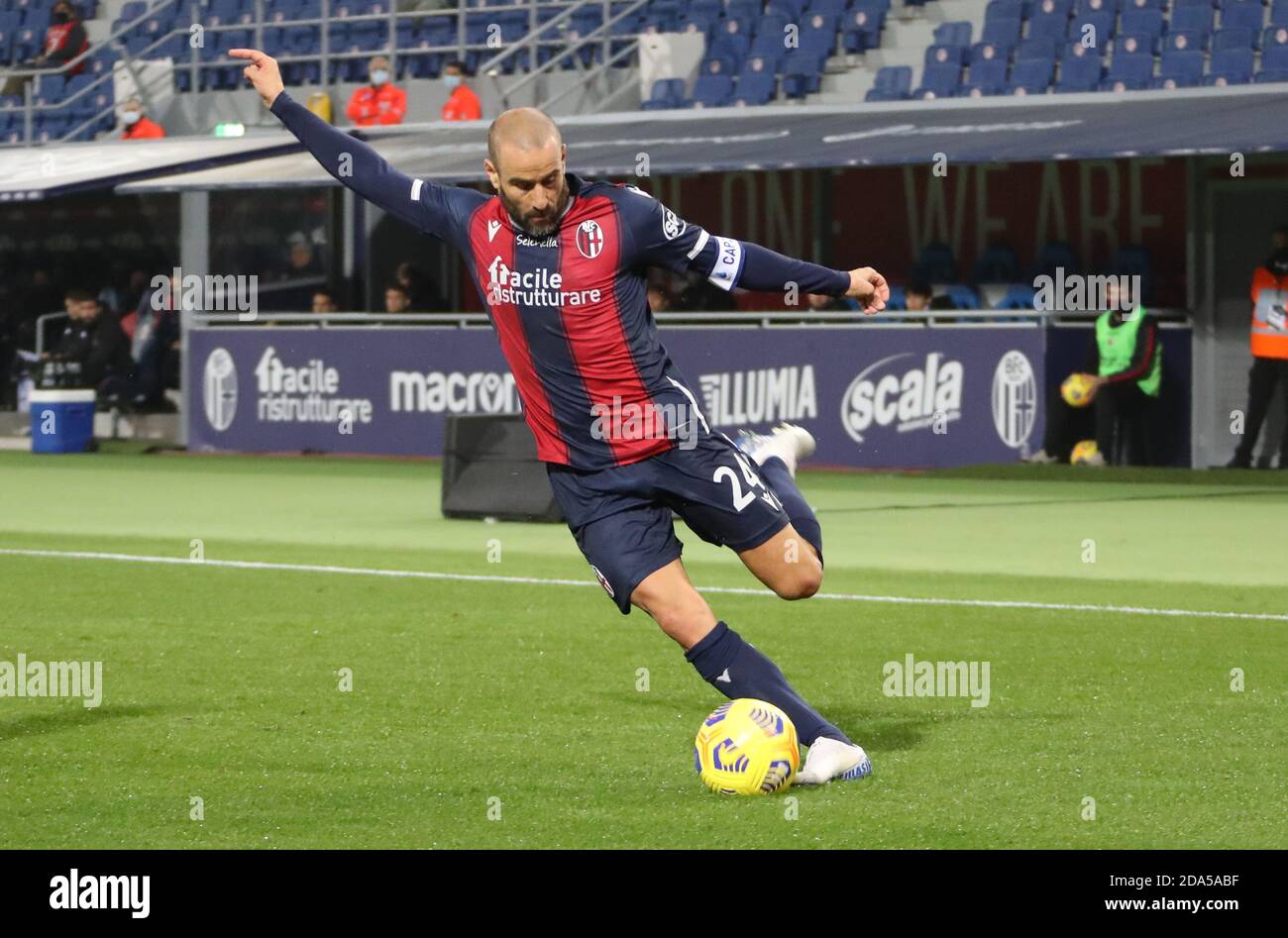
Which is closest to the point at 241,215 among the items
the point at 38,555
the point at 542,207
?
the point at 38,555

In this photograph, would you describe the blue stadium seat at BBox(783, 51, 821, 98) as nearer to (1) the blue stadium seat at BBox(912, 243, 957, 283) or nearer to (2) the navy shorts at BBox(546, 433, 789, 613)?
(1) the blue stadium seat at BBox(912, 243, 957, 283)

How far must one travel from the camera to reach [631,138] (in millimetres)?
25938

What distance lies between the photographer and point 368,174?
7441 millimetres

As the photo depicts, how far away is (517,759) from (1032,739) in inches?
71.8

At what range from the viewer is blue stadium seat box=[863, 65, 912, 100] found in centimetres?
2662

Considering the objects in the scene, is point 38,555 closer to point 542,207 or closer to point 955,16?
point 542,207

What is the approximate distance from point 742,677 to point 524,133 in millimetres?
1852

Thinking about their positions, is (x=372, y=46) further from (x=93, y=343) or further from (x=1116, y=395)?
(x=1116, y=395)

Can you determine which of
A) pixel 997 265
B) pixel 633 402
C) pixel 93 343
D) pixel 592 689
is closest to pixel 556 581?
pixel 592 689

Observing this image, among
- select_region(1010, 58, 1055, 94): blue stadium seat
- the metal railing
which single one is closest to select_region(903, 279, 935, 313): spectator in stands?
select_region(1010, 58, 1055, 94): blue stadium seat

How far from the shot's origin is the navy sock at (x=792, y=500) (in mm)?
7520

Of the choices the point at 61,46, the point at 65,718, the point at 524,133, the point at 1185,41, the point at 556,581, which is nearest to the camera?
the point at 524,133

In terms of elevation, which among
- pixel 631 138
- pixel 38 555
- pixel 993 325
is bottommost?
pixel 38 555

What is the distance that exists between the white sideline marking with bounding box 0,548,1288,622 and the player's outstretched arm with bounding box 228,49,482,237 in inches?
224
